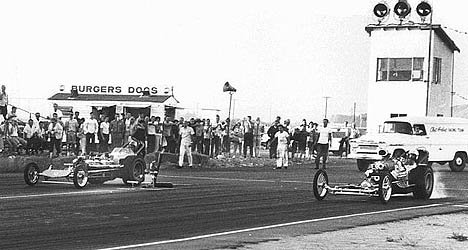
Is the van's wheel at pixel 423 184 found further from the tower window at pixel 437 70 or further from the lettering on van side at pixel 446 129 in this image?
the tower window at pixel 437 70

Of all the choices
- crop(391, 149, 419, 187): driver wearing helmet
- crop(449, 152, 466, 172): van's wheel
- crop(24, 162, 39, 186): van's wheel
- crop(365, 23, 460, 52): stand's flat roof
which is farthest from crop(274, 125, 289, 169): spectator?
crop(365, 23, 460, 52): stand's flat roof

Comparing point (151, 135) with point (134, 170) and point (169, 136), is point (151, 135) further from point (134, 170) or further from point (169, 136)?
point (134, 170)

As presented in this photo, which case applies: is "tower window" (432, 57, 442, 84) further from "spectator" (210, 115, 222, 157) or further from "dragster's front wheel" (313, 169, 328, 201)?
"dragster's front wheel" (313, 169, 328, 201)

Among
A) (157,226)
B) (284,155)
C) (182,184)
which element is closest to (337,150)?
(284,155)

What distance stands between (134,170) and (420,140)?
53.3 feet

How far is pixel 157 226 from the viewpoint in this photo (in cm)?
1277

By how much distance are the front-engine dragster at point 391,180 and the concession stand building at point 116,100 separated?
24.3 metres

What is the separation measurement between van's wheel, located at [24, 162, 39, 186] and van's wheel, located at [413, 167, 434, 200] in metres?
8.85

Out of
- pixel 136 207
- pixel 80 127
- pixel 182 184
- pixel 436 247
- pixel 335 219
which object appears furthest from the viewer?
pixel 80 127

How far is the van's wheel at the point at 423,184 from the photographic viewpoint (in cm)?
1878

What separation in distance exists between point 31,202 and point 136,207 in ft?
6.79

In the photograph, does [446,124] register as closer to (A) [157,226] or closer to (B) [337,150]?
(B) [337,150]

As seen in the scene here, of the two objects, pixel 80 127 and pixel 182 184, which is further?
pixel 80 127

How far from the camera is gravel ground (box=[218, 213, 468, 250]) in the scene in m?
10.9
